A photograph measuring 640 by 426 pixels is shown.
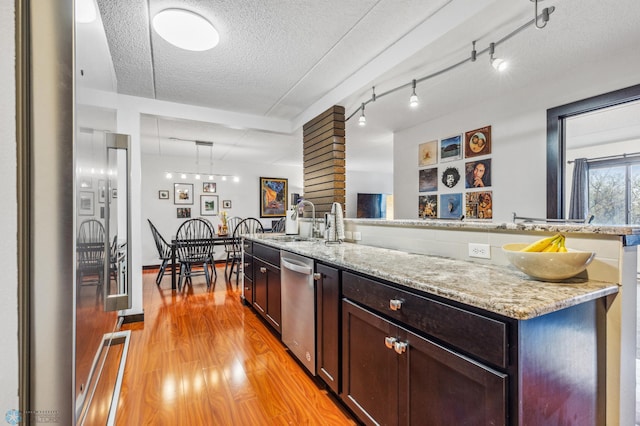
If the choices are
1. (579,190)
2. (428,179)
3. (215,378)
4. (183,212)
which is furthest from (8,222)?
(183,212)

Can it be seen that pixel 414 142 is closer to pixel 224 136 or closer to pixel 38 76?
pixel 224 136

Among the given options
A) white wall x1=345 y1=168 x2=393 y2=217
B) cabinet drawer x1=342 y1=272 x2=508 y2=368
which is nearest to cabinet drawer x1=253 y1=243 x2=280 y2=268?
cabinet drawer x1=342 y1=272 x2=508 y2=368

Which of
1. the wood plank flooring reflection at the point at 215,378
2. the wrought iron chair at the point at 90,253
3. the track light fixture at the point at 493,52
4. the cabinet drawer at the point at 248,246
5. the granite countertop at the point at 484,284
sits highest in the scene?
the track light fixture at the point at 493,52

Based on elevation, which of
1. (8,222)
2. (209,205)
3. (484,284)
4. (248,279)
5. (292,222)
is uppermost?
(209,205)

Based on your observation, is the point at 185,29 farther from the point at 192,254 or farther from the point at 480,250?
the point at 192,254

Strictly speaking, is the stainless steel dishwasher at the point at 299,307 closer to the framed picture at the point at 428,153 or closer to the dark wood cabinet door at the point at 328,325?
the dark wood cabinet door at the point at 328,325

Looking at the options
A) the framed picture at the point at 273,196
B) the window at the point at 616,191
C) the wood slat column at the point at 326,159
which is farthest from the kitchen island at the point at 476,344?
the framed picture at the point at 273,196

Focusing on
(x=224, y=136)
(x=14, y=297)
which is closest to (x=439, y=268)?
(x=14, y=297)

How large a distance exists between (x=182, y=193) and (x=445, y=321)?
615cm

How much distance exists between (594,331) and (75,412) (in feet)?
5.20

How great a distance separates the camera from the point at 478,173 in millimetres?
3264

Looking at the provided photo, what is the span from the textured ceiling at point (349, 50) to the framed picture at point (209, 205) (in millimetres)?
3265

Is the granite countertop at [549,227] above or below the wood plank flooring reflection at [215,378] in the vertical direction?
above

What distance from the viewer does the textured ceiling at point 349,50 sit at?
5.87 feet
